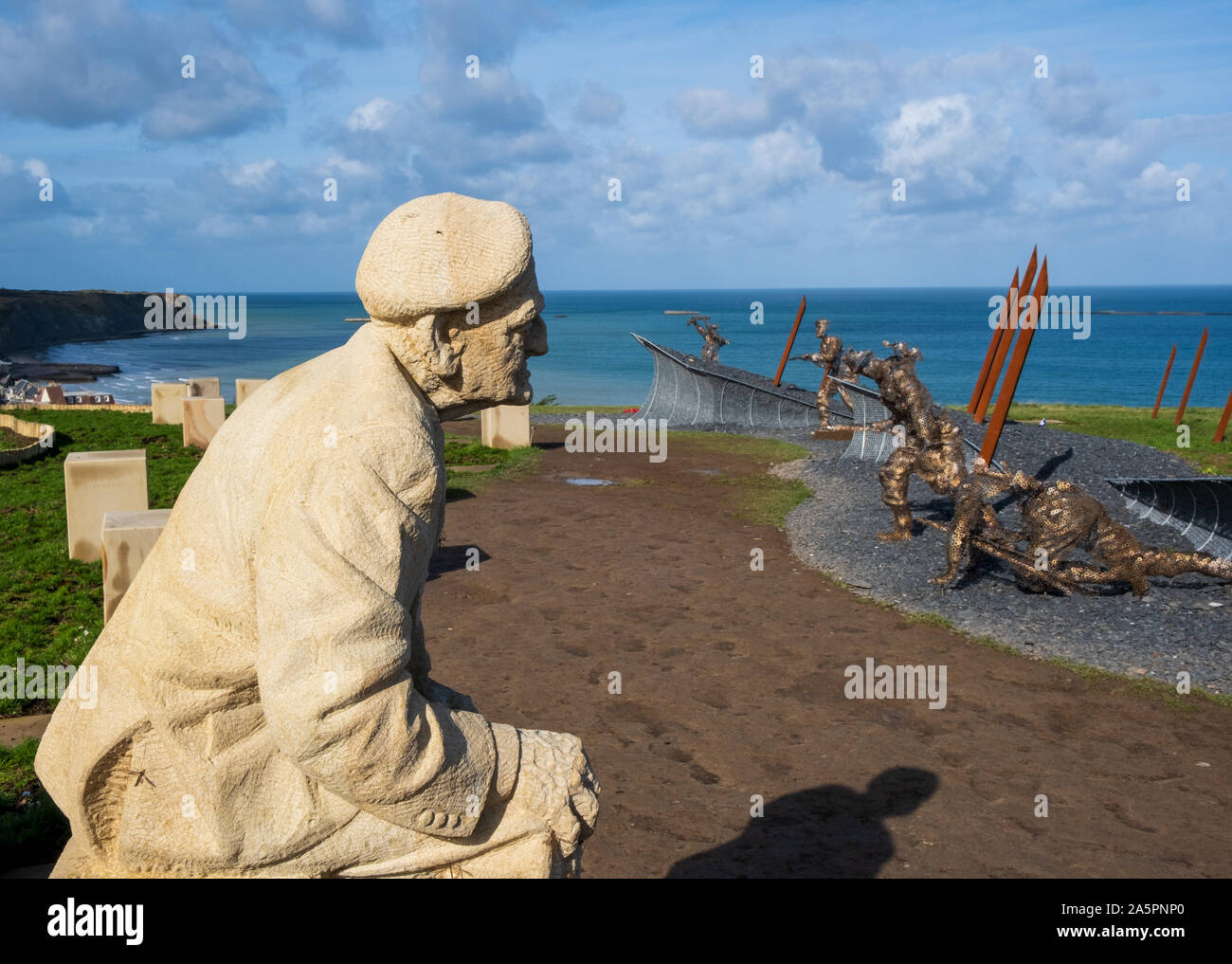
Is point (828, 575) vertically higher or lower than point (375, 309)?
lower

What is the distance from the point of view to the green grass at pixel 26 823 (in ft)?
16.2

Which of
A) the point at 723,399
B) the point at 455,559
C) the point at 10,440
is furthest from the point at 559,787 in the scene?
the point at 723,399

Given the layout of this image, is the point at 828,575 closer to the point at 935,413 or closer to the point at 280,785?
the point at 935,413

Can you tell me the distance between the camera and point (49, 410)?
21.4m

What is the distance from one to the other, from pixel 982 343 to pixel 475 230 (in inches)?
4110

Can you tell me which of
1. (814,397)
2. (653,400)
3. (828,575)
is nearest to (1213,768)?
(828,575)

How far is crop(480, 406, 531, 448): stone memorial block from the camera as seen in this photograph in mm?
19016

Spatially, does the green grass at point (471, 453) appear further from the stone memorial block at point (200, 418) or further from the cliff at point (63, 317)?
the cliff at point (63, 317)

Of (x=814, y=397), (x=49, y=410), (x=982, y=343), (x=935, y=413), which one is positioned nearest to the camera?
(x=935, y=413)

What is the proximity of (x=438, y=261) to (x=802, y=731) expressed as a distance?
18.6 ft

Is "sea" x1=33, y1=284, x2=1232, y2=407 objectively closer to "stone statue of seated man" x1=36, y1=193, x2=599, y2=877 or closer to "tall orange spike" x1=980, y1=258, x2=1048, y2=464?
"tall orange spike" x1=980, y1=258, x2=1048, y2=464

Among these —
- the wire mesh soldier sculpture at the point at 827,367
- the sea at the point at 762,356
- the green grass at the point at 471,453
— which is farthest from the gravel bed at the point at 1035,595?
the sea at the point at 762,356

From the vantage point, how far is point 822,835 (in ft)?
18.5

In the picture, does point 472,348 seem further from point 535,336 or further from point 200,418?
point 200,418
